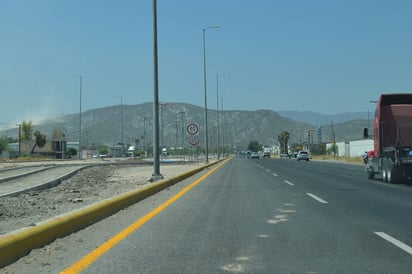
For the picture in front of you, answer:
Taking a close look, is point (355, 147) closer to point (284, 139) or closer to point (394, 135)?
point (284, 139)

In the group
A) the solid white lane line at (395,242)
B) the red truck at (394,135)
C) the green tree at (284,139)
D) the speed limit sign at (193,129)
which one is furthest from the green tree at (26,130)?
the solid white lane line at (395,242)

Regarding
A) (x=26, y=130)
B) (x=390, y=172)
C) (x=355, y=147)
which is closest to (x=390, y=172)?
(x=390, y=172)

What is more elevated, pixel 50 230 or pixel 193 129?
pixel 193 129

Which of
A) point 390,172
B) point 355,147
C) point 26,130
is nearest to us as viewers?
point 390,172

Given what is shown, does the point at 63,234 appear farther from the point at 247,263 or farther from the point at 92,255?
the point at 247,263

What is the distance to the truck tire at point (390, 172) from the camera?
22.7 metres

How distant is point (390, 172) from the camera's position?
23.0m

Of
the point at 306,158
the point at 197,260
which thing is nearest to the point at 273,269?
the point at 197,260

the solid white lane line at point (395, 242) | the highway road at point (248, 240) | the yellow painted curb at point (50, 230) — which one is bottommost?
the solid white lane line at point (395, 242)

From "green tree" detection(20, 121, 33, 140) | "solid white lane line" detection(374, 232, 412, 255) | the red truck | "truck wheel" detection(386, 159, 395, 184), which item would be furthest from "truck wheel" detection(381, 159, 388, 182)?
"green tree" detection(20, 121, 33, 140)

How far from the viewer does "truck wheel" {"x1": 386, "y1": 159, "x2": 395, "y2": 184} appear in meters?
22.7

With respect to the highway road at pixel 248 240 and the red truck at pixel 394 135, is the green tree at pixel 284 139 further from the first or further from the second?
the highway road at pixel 248 240

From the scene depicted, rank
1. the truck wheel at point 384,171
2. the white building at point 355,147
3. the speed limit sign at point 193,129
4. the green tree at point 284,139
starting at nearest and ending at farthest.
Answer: the truck wheel at point 384,171, the speed limit sign at point 193,129, the white building at point 355,147, the green tree at point 284,139

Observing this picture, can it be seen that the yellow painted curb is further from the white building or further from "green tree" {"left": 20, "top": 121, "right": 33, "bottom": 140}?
"green tree" {"left": 20, "top": 121, "right": 33, "bottom": 140}
